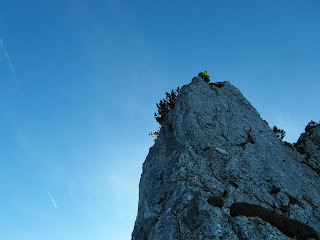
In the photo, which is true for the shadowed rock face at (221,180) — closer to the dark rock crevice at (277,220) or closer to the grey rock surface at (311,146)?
the dark rock crevice at (277,220)

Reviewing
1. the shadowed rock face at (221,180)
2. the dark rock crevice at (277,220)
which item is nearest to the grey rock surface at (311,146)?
the shadowed rock face at (221,180)

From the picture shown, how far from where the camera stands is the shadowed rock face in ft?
65.4

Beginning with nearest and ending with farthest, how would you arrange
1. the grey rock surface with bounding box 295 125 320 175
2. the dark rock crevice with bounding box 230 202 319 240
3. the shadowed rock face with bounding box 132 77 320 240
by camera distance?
1. the dark rock crevice with bounding box 230 202 319 240
2. the shadowed rock face with bounding box 132 77 320 240
3. the grey rock surface with bounding box 295 125 320 175

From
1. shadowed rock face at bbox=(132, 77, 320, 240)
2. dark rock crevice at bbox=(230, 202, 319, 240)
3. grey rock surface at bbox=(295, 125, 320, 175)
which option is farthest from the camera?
grey rock surface at bbox=(295, 125, 320, 175)

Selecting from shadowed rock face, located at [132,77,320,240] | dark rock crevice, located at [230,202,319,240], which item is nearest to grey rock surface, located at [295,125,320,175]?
shadowed rock face, located at [132,77,320,240]

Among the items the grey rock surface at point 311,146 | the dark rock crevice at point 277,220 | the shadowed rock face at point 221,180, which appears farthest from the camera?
the grey rock surface at point 311,146

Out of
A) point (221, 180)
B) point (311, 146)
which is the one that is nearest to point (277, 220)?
point (221, 180)

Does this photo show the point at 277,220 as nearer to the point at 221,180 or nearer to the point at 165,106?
the point at 221,180

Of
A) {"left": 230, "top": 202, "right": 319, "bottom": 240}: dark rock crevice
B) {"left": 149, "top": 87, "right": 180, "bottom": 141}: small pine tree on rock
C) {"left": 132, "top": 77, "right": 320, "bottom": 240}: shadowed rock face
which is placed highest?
{"left": 149, "top": 87, "right": 180, "bottom": 141}: small pine tree on rock

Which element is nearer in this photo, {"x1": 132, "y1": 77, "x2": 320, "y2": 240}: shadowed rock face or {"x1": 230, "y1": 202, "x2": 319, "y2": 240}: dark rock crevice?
{"x1": 230, "y1": 202, "x2": 319, "y2": 240}: dark rock crevice

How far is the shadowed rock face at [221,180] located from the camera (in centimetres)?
1992

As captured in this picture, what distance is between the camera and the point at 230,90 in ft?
150

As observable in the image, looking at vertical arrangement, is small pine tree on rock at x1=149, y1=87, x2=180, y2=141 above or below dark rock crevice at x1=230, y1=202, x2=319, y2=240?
above

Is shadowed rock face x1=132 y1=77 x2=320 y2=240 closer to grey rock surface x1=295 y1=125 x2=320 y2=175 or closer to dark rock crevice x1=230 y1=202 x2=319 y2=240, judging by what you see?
dark rock crevice x1=230 y1=202 x2=319 y2=240
